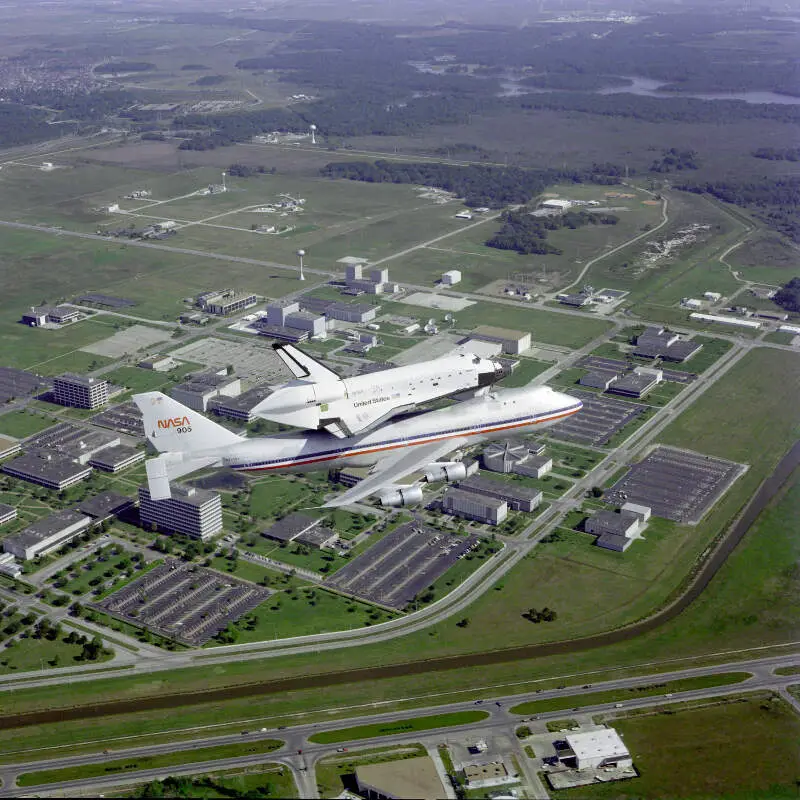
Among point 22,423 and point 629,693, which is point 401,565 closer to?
point 629,693

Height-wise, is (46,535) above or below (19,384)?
above

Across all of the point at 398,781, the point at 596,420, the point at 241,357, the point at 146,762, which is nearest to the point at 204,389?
the point at 241,357

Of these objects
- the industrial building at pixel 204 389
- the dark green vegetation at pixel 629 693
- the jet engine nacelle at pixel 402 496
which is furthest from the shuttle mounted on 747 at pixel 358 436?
the industrial building at pixel 204 389

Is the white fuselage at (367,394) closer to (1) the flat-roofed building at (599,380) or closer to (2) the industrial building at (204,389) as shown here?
(2) the industrial building at (204,389)

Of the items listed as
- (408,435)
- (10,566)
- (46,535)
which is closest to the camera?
(408,435)

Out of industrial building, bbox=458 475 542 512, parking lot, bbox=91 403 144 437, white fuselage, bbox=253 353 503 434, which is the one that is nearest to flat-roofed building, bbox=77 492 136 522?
parking lot, bbox=91 403 144 437

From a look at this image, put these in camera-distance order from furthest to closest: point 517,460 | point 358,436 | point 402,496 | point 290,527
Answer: point 517,460 → point 290,527 → point 358,436 → point 402,496

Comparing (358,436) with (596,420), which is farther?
(596,420)

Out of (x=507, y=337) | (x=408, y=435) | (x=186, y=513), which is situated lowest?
(x=507, y=337)
